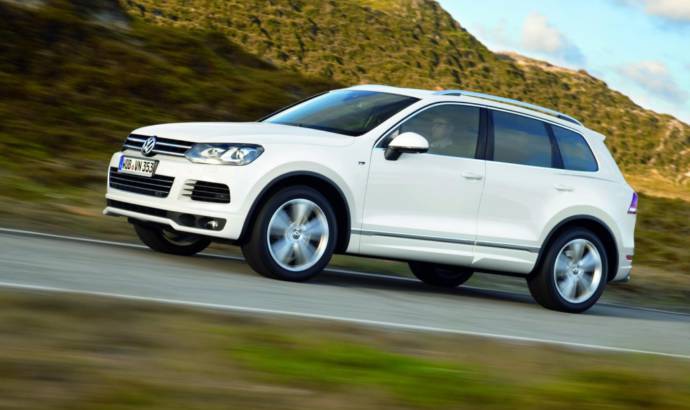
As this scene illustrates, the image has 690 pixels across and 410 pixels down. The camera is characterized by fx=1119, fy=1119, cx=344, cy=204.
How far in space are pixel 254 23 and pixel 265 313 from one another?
7316 cm

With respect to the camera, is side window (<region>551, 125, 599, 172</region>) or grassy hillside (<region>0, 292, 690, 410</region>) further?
side window (<region>551, 125, 599, 172</region>)

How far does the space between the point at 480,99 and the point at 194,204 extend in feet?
10.1

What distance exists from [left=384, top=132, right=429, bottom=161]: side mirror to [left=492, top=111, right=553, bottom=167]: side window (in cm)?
112

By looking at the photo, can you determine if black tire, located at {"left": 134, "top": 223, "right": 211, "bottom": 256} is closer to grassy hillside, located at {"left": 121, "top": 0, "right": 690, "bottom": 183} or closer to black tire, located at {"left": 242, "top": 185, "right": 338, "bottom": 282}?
black tire, located at {"left": 242, "top": 185, "right": 338, "bottom": 282}

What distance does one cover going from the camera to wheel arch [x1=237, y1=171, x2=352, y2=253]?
8633 millimetres

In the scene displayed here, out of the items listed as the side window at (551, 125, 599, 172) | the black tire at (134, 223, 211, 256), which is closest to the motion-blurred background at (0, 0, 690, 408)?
the black tire at (134, 223, 211, 256)

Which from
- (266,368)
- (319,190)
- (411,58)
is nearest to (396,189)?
(319,190)

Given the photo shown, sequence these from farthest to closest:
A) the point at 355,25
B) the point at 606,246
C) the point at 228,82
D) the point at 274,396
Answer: the point at 355,25 → the point at 228,82 → the point at 606,246 → the point at 274,396

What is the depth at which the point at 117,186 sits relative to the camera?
30.8 ft

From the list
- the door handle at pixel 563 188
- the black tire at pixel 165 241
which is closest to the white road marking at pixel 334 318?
the door handle at pixel 563 188

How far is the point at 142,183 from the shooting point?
905 cm

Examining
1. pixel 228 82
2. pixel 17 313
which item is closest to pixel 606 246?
pixel 17 313

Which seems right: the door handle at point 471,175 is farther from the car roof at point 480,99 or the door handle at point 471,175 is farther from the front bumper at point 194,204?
the front bumper at point 194,204

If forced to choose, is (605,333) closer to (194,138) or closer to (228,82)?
(194,138)
